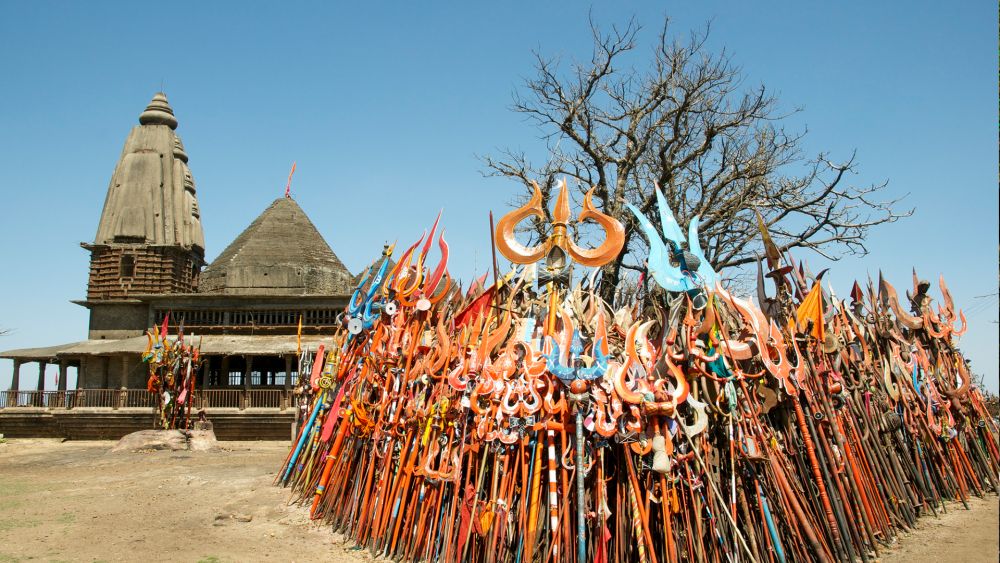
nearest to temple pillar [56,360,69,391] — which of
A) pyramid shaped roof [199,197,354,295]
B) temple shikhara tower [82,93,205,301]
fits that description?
temple shikhara tower [82,93,205,301]

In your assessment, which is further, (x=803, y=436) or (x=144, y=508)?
(x=144, y=508)

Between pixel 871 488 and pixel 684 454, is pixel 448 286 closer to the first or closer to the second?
pixel 684 454

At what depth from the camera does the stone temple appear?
21141mm

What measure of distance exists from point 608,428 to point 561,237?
5.99ft

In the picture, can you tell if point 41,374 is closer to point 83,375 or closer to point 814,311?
point 83,375

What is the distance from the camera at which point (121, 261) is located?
27.1m

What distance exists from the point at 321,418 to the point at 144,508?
2427 mm

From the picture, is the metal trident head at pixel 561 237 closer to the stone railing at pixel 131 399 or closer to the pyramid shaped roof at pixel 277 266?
the stone railing at pixel 131 399

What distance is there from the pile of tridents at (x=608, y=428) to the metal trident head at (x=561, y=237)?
21mm

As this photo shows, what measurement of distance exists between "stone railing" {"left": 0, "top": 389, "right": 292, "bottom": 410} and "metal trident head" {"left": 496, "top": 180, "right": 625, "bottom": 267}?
1586 centimetres

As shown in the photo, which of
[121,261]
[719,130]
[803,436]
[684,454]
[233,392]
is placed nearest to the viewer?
[684,454]

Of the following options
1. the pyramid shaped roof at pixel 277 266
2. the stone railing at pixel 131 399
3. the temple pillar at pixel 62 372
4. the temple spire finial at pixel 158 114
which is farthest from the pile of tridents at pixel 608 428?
the temple spire finial at pixel 158 114

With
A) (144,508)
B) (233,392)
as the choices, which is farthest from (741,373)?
(233,392)

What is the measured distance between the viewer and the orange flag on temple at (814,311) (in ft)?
23.8
